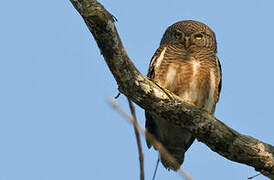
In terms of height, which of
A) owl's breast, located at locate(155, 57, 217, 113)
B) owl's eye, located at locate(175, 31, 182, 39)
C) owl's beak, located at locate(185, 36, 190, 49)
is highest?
owl's eye, located at locate(175, 31, 182, 39)

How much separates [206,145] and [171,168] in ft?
4.48

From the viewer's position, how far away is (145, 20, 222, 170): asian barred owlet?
572cm

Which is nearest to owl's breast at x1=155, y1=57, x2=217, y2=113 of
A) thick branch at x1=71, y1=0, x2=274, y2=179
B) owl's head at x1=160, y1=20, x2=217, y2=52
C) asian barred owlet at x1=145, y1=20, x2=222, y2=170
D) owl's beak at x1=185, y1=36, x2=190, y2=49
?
asian barred owlet at x1=145, y1=20, x2=222, y2=170

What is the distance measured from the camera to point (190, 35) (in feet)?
21.6

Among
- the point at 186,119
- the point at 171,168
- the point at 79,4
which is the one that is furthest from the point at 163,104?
the point at 171,168

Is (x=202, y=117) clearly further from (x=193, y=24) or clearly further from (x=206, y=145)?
(x=193, y=24)

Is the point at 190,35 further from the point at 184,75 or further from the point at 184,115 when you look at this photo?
the point at 184,115

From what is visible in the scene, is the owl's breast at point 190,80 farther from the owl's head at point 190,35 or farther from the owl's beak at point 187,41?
the owl's head at point 190,35

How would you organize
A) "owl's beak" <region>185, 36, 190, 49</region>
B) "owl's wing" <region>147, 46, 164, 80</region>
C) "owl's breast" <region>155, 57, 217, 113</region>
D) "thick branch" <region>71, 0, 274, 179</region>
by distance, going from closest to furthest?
1. "thick branch" <region>71, 0, 274, 179</region>
2. "owl's breast" <region>155, 57, 217, 113</region>
3. "owl's wing" <region>147, 46, 164, 80</region>
4. "owl's beak" <region>185, 36, 190, 49</region>

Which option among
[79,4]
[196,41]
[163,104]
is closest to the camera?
[79,4]

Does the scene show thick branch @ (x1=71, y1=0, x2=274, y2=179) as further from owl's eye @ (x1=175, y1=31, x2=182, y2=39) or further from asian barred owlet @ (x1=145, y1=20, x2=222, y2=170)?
owl's eye @ (x1=175, y1=31, x2=182, y2=39)

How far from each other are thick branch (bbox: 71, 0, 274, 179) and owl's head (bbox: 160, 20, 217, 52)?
2229 mm

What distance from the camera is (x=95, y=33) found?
3609 millimetres

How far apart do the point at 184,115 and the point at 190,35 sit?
2567 mm
